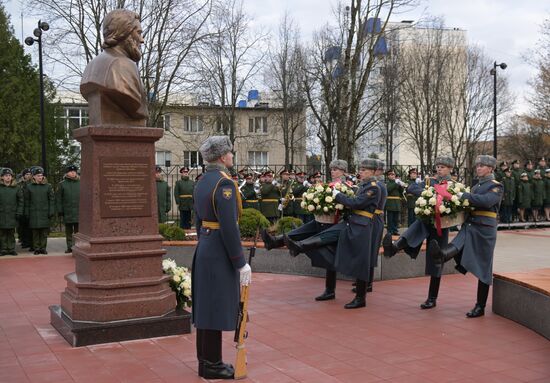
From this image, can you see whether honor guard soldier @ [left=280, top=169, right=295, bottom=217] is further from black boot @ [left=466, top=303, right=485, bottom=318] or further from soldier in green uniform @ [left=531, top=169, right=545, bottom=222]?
black boot @ [left=466, top=303, right=485, bottom=318]

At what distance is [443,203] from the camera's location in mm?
7840

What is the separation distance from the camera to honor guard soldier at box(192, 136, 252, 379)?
16.8 ft

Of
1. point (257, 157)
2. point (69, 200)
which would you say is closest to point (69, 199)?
point (69, 200)

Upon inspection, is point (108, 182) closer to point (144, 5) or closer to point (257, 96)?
point (144, 5)

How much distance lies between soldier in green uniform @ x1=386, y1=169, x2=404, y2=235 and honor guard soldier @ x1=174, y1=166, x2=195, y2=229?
215 inches

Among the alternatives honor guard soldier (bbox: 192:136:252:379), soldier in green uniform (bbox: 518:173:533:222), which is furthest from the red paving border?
soldier in green uniform (bbox: 518:173:533:222)

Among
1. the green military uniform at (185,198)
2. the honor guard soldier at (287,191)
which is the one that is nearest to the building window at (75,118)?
the green military uniform at (185,198)

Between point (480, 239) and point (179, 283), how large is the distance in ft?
12.2

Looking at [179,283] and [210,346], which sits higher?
[179,283]

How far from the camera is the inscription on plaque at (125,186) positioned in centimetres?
662

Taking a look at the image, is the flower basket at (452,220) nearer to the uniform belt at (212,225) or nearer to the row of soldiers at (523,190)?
the uniform belt at (212,225)

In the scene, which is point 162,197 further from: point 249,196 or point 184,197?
point 249,196

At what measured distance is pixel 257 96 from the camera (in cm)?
4569

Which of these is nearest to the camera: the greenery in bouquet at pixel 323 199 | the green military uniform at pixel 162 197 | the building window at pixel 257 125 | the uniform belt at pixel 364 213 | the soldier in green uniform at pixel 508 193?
the uniform belt at pixel 364 213
